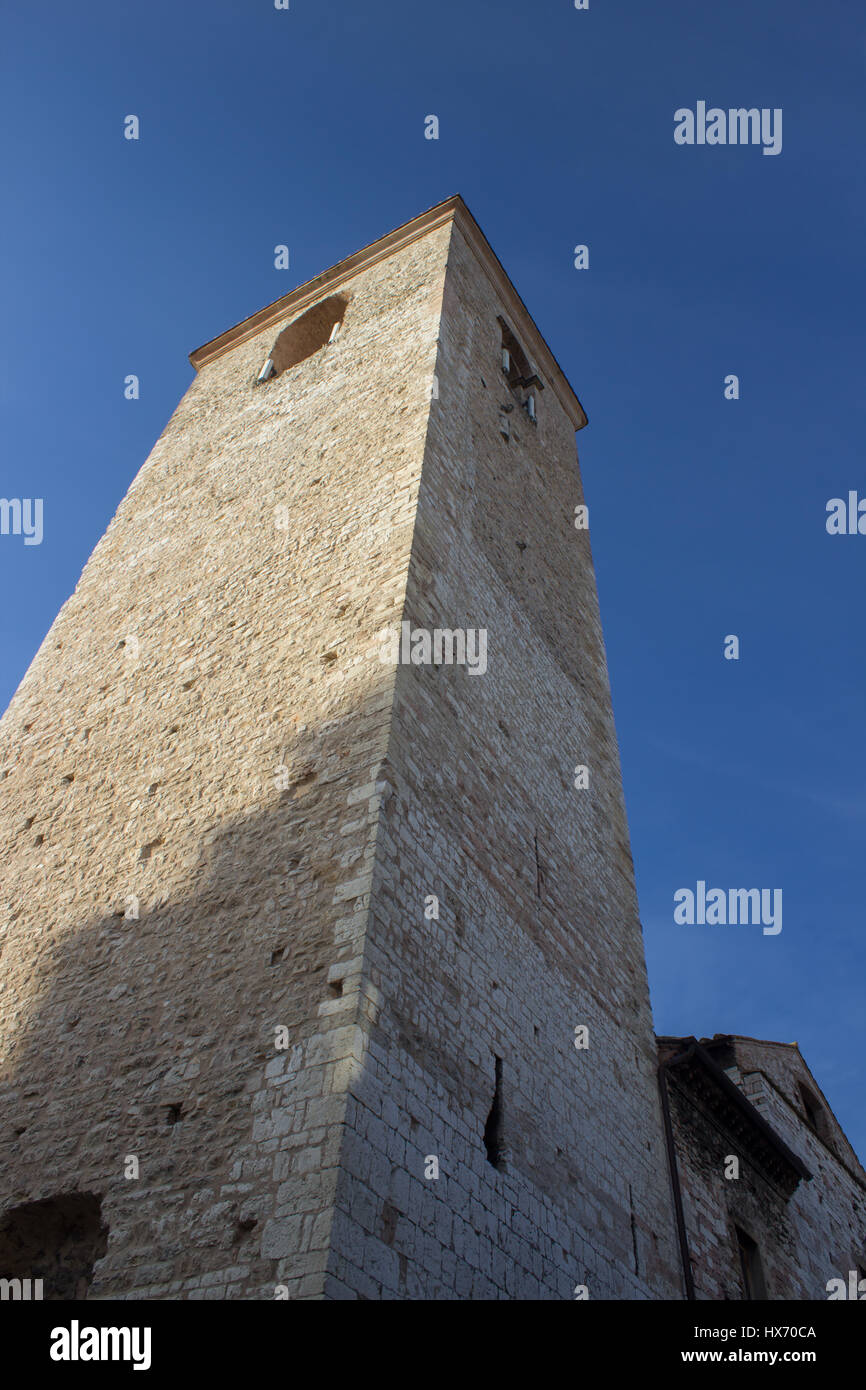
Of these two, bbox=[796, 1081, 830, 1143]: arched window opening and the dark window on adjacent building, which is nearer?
the dark window on adjacent building

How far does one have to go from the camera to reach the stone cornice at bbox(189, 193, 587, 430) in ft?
47.6

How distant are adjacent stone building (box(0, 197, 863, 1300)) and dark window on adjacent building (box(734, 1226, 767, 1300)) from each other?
0.22 metres

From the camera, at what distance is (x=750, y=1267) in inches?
395

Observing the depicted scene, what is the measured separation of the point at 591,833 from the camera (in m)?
10.0

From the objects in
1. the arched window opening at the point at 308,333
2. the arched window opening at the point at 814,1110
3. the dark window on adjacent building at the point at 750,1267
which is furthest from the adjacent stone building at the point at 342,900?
the arched window opening at the point at 814,1110

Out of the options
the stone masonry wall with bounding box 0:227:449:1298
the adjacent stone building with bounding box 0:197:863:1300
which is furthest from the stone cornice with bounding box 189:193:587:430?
the stone masonry wall with bounding box 0:227:449:1298

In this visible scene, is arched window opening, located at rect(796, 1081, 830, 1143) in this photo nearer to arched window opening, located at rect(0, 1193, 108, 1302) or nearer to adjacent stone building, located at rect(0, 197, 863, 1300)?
adjacent stone building, located at rect(0, 197, 863, 1300)

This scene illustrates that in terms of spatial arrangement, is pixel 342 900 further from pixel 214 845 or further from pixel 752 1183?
pixel 752 1183

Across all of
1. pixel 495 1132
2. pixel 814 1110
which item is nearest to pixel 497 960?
pixel 495 1132

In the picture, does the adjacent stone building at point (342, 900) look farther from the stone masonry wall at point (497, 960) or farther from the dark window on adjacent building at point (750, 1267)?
the dark window on adjacent building at point (750, 1267)

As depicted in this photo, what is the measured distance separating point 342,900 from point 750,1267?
657cm

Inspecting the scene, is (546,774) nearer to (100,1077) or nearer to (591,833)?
(591,833)
